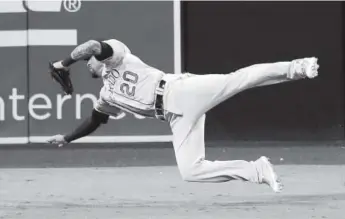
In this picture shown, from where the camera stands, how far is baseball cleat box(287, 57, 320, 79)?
6672mm

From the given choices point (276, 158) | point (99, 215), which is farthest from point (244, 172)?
point (276, 158)

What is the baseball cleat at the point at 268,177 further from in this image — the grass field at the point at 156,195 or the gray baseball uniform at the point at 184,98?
the grass field at the point at 156,195

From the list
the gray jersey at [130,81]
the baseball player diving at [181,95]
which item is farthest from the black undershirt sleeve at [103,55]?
the gray jersey at [130,81]

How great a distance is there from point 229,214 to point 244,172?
31.2 inches

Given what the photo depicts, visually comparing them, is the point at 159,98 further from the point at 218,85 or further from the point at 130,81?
the point at 218,85

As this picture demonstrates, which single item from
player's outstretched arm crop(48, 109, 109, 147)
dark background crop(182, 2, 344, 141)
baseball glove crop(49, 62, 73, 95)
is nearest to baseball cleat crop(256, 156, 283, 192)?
player's outstretched arm crop(48, 109, 109, 147)

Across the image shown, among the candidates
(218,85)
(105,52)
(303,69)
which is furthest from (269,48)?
(303,69)

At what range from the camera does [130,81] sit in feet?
24.3

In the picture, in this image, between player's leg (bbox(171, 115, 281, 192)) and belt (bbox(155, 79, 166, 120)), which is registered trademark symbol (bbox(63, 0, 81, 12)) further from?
player's leg (bbox(171, 115, 281, 192))

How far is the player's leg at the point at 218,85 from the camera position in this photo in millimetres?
6895

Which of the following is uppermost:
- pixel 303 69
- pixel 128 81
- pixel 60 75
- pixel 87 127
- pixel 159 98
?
pixel 303 69

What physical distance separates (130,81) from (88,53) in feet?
1.84

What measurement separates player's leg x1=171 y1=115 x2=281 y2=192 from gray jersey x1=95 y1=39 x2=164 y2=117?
349mm

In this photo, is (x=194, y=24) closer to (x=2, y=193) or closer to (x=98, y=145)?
(x=98, y=145)
